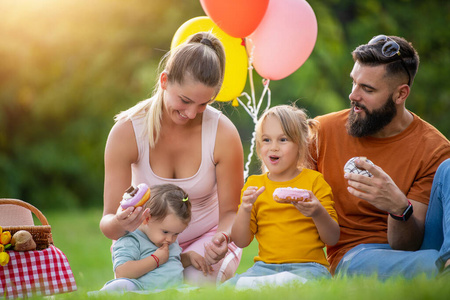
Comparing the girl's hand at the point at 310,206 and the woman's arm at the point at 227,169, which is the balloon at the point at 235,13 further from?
the girl's hand at the point at 310,206

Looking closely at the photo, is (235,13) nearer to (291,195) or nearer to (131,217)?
(291,195)

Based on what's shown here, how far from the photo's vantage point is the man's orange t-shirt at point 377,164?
11.1 feet

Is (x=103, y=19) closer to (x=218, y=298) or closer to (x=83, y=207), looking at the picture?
(x=83, y=207)

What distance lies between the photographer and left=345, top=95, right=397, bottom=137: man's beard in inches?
135

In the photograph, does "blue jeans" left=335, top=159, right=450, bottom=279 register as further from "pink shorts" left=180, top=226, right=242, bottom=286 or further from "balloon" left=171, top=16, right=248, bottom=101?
"balloon" left=171, top=16, right=248, bottom=101

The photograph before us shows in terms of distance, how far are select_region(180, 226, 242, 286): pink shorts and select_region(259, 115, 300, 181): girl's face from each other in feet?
2.09

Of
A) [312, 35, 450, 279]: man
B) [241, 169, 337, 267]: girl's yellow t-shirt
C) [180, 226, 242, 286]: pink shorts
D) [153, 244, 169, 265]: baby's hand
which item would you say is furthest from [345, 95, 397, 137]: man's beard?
[153, 244, 169, 265]: baby's hand

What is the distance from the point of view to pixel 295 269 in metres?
3.12

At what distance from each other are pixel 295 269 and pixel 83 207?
10197 mm

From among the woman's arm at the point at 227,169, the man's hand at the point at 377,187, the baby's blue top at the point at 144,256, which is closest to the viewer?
the man's hand at the point at 377,187

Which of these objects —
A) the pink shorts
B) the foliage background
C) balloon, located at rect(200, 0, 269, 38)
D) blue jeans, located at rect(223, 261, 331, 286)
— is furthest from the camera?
the foliage background

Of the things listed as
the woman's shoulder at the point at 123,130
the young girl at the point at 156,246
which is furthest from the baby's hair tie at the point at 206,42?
the young girl at the point at 156,246

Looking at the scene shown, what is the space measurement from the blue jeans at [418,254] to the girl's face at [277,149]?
1.92 feet

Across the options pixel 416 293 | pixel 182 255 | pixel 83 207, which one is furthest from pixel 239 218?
pixel 83 207
